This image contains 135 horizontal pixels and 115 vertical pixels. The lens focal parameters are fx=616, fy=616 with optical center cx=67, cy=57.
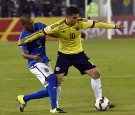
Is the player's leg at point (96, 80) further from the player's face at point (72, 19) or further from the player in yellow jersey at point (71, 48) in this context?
the player's face at point (72, 19)

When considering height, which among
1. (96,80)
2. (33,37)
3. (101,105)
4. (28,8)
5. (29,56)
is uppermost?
(33,37)

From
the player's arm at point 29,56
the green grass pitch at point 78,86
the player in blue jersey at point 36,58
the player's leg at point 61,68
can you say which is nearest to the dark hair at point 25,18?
the player in blue jersey at point 36,58

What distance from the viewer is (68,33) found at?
1188cm

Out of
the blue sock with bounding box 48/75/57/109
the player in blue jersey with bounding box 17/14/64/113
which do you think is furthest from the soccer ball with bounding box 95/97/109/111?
the blue sock with bounding box 48/75/57/109

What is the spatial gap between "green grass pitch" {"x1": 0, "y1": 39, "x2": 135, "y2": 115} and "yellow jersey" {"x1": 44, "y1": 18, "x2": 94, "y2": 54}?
3.97 feet

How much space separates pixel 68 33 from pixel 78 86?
15.3 ft

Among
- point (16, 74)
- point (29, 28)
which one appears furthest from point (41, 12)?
point (29, 28)

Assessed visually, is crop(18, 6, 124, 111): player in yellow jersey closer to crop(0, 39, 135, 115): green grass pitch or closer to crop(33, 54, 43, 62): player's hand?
crop(33, 54, 43, 62): player's hand

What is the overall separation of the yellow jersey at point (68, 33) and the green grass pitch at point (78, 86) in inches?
47.6

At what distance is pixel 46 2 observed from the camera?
42.4m

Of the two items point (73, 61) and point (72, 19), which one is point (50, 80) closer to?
point (73, 61)

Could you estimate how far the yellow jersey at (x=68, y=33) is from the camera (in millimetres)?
11750

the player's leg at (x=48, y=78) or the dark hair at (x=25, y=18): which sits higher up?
the dark hair at (x=25, y=18)

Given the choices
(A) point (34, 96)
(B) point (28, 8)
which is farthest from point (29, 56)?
(B) point (28, 8)
